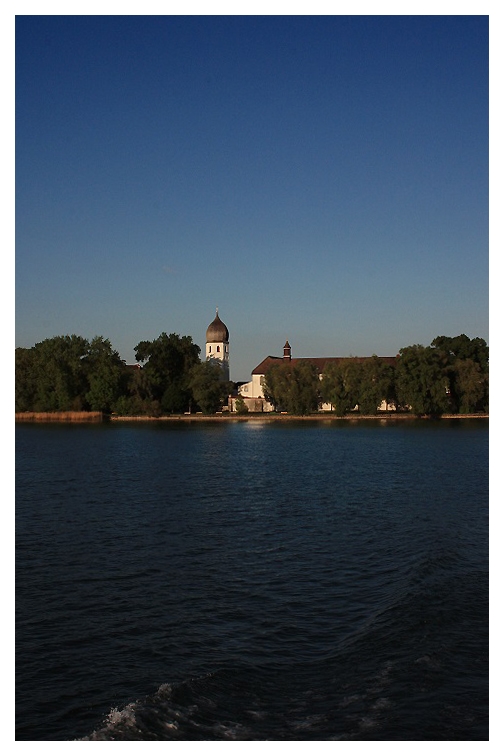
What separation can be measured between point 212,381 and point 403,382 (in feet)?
97.0

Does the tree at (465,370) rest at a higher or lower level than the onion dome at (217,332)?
lower

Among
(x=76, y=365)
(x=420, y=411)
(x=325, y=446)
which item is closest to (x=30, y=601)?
(x=325, y=446)

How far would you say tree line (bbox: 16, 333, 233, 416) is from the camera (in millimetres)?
108688

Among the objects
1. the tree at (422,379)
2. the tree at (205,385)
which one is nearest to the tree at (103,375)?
the tree at (205,385)

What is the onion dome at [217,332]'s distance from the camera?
16299cm

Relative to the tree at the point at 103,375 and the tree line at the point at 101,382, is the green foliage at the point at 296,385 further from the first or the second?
the tree at the point at 103,375

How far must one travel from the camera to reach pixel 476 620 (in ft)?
49.6

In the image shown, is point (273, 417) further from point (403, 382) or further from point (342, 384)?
point (403, 382)

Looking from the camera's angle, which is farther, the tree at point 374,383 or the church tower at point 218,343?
the church tower at point 218,343

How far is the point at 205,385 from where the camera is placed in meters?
111

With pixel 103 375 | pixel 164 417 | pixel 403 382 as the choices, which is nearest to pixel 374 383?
pixel 403 382

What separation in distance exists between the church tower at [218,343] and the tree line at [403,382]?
48.1m
